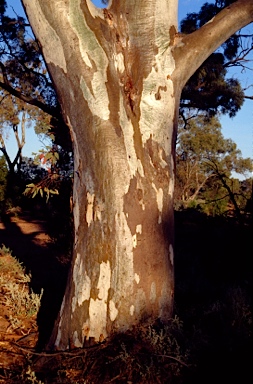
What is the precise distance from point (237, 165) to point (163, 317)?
2417 cm

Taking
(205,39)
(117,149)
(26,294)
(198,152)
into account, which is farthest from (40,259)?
(198,152)

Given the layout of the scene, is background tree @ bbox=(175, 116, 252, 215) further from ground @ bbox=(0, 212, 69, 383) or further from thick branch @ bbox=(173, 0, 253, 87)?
thick branch @ bbox=(173, 0, 253, 87)

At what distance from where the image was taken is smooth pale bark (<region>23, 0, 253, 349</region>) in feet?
9.05

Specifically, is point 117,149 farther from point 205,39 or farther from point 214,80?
point 214,80

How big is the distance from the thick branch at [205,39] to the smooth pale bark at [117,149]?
0.8 inches

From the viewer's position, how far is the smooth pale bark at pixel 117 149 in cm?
276

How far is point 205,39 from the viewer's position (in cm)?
316

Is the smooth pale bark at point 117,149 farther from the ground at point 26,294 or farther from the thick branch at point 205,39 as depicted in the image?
the ground at point 26,294

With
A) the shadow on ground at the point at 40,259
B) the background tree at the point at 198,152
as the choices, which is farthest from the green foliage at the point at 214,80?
the background tree at the point at 198,152

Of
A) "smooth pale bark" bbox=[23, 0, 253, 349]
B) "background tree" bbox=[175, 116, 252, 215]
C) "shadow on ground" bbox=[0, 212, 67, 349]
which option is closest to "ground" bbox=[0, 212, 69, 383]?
"shadow on ground" bbox=[0, 212, 67, 349]

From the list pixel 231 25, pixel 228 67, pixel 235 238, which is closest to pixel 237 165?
pixel 228 67

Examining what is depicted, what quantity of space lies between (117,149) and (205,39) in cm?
107

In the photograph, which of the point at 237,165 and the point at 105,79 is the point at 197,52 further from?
the point at 237,165

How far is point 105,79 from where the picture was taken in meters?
2.88
